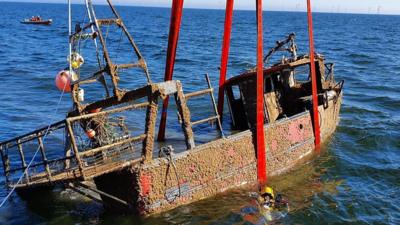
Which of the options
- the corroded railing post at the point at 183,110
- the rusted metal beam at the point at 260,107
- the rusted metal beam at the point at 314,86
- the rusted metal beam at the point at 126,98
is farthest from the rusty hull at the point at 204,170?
the rusted metal beam at the point at 126,98

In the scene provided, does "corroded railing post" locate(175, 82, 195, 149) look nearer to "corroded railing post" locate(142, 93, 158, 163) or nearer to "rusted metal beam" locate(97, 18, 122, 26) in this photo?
"corroded railing post" locate(142, 93, 158, 163)

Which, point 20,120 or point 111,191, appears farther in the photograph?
point 20,120

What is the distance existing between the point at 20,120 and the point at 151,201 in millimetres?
13964

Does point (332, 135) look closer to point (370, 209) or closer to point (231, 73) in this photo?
point (370, 209)

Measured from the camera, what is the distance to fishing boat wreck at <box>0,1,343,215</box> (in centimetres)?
1155

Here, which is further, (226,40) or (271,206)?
(226,40)

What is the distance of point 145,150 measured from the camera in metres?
11.6

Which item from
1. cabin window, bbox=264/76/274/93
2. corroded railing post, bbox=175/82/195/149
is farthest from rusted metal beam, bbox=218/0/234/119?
corroded railing post, bbox=175/82/195/149

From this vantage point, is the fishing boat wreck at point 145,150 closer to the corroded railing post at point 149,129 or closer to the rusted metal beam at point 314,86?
the corroded railing post at point 149,129

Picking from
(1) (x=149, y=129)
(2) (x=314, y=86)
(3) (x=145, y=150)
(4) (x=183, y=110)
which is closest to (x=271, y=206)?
(4) (x=183, y=110)

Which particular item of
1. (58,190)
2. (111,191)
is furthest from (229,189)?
(58,190)

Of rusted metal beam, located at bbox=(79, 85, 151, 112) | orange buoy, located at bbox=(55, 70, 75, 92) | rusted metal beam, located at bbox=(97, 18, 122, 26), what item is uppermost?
rusted metal beam, located at bbox=(97, 18, 122, 26)

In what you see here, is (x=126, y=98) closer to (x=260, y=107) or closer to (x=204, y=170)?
(x=204, y=170)

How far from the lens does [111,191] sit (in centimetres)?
1212
